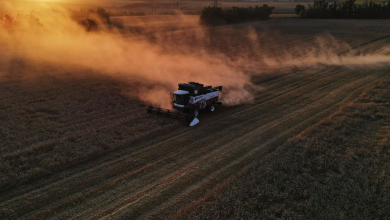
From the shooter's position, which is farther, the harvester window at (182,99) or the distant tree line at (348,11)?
the distant tree line at (348,11)

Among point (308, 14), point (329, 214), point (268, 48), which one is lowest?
point (329, 214)

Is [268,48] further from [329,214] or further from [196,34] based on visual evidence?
[329,214]

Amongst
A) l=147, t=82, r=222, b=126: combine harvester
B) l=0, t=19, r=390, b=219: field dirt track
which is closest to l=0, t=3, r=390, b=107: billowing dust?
l=147, t=82, r=222, b=126: combine harvester

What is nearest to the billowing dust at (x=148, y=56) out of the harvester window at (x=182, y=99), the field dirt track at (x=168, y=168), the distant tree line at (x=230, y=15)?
the harvester window at (x=182, y=99)

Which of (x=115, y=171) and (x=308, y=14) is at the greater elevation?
(x=308, y=14)

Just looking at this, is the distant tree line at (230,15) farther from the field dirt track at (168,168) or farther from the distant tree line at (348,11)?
the field dirt track at (168,168)

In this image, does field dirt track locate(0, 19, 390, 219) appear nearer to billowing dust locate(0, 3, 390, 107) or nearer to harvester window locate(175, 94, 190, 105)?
harvester window locate(175, 94, 190, 105)

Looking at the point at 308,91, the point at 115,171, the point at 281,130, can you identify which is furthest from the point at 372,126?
the point at 115,171
